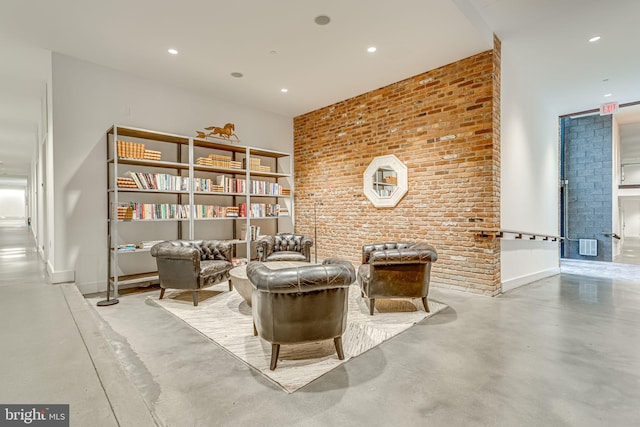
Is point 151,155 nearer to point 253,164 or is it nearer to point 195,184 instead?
point 195,184

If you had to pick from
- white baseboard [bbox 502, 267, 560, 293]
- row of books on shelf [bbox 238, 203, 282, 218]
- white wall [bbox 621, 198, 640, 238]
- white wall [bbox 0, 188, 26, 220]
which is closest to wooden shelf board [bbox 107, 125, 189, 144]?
row of books on shelf [bbox 238, 203, 282, 218]

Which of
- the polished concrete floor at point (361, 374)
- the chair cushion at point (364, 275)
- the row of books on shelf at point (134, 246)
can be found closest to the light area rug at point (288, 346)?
the polished concrete floor at point (361, 374)

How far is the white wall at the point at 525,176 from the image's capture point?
4.58 meters

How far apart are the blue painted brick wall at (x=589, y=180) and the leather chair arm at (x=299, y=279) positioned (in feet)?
28.4

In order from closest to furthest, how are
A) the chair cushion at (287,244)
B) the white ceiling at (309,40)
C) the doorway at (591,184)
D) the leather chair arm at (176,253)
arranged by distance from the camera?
the white ceiling at (309,40)
the leather chair arm at (176,253)
the chair cushion at (287,244)
the doorway at (591,184)

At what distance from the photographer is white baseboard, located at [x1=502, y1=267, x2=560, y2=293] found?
15.1 feet

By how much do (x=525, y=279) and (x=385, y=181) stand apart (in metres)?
2.88

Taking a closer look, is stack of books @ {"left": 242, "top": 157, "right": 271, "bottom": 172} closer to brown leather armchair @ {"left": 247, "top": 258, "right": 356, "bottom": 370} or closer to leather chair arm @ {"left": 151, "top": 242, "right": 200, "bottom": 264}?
leather chair arm @ {"left": 151, "top": 242, "right": 200, "bottom": 264}

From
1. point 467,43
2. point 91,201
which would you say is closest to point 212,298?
point 91,201

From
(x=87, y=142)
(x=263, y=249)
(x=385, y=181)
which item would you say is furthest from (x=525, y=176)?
(x=87, y=142)

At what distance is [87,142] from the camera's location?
4.44 m

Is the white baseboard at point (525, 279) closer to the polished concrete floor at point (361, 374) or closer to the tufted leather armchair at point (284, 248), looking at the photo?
the polished concrete floor at point (361, 374)

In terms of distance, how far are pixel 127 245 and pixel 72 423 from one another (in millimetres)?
3351

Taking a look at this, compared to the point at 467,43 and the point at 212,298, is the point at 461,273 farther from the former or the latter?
the point at 212,298
